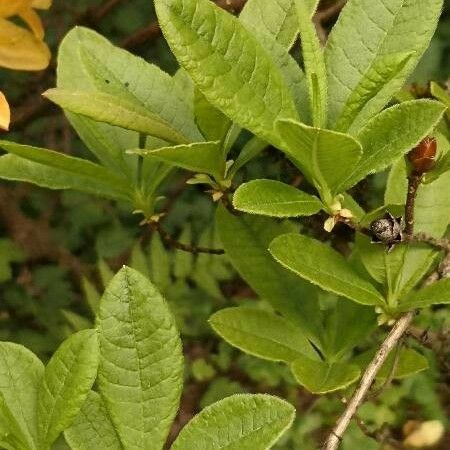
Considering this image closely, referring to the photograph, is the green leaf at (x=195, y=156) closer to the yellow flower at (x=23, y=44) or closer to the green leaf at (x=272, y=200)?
the green leaf at (x=272, y=200)

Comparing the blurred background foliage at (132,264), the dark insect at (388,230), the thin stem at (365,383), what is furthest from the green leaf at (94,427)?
the blurred background foliage at (132,264)

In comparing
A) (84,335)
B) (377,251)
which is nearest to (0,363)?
(84,335)

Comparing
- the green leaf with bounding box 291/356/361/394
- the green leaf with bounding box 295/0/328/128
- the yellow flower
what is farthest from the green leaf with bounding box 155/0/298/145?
the yellow flower

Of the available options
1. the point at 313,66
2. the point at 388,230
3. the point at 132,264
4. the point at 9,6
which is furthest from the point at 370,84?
the point at 132,264

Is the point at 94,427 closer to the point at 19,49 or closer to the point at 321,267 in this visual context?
the point at 321,267

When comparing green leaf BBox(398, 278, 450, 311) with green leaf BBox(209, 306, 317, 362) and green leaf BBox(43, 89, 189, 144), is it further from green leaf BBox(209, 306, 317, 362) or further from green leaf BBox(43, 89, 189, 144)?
green leaf BBox(43, 89, 189, 144)

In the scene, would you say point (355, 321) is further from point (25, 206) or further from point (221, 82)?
point (25, 206)
